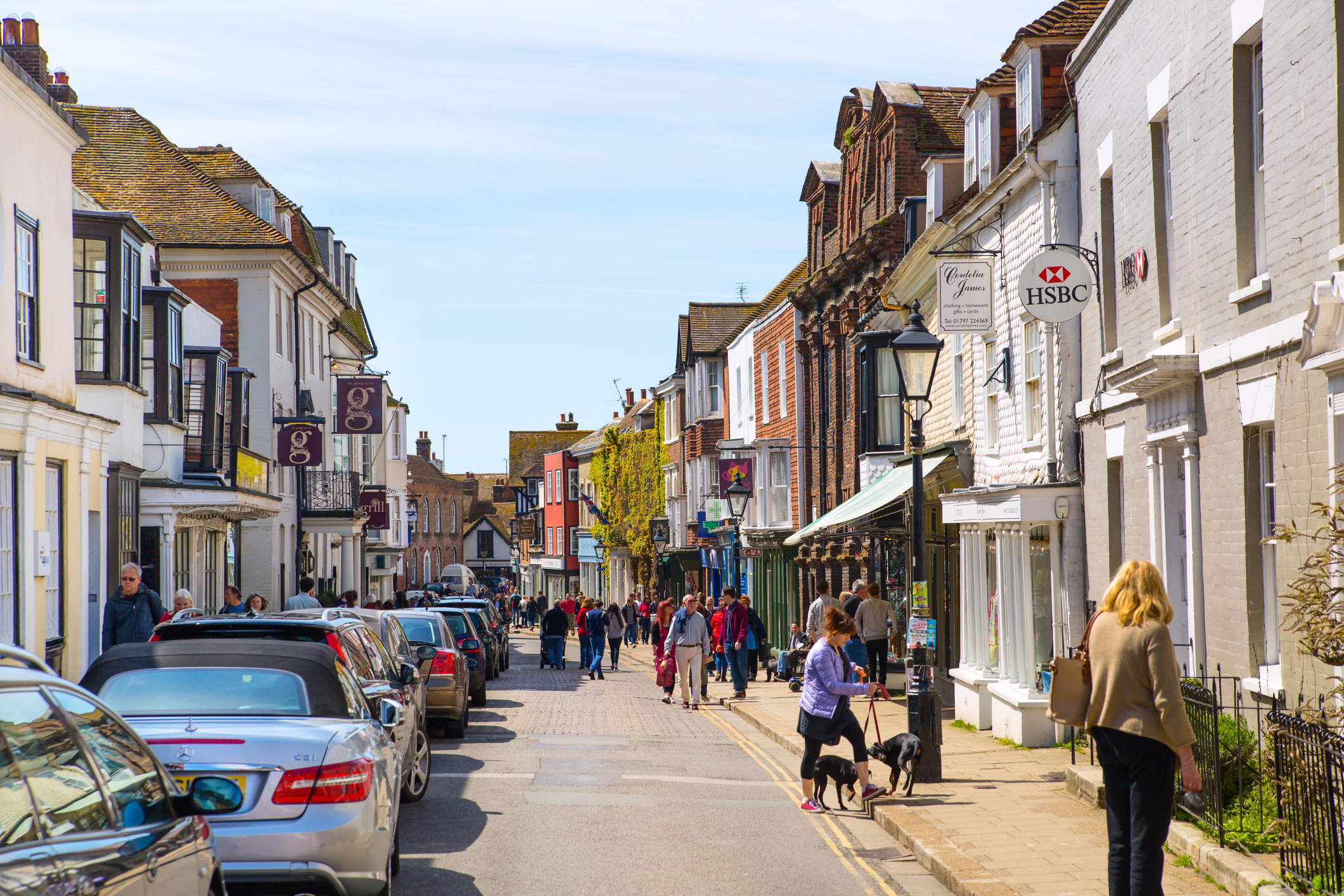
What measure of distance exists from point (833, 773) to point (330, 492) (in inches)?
1143

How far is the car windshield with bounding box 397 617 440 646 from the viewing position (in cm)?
1922

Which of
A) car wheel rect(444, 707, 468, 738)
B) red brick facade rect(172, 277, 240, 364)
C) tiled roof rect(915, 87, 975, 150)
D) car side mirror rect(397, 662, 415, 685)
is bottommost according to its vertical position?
car wheel rect(444, 707, 468, 738)

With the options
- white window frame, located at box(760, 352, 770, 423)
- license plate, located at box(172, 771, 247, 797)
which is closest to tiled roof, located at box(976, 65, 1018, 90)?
license plate, located at box(172, 771, 247, 797)

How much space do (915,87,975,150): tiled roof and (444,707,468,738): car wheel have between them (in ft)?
45.5

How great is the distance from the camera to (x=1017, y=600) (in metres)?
15.6

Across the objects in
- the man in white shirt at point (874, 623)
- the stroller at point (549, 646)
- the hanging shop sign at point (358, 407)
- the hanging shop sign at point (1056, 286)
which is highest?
the hanging shop sign at point (358, 407)

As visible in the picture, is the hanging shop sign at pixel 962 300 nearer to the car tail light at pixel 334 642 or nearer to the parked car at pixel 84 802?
the car tail light at pixel 334 642

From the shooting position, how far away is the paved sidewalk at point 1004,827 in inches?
321

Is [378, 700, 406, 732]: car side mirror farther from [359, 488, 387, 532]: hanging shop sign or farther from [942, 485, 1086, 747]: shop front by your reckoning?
[359, 488, 387, 532]: hanging shop sign

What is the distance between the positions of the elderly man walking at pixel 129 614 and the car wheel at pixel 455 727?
4.00 metres

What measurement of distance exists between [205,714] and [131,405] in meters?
13.2

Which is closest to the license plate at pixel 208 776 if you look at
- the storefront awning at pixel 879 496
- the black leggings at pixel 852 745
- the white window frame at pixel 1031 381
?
the black leggings at pixel 852 745

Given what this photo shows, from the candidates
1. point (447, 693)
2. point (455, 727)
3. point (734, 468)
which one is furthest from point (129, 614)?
point (734, 468)

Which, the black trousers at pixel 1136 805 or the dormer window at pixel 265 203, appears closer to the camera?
the black trousers at pixel 1136 805
